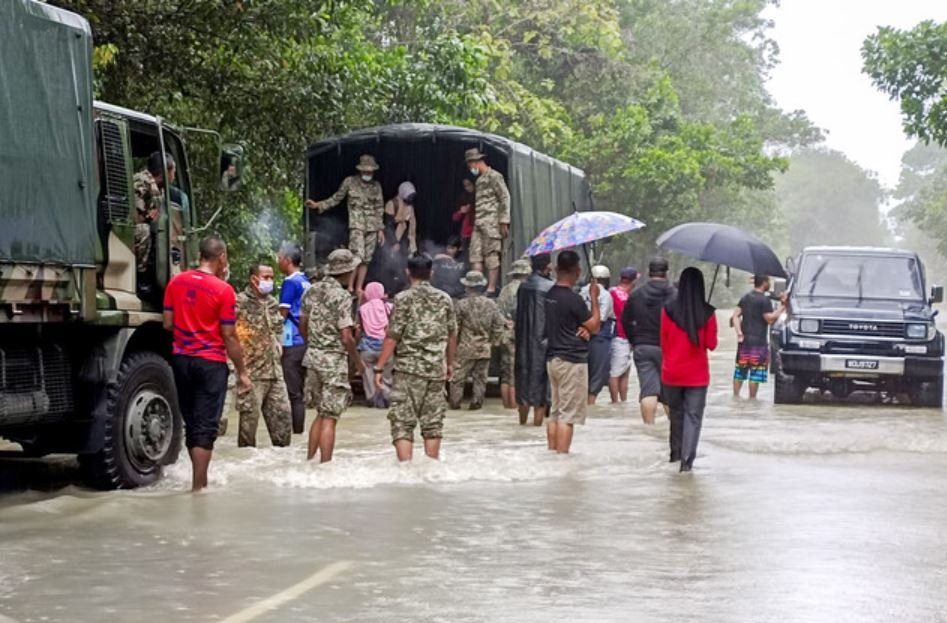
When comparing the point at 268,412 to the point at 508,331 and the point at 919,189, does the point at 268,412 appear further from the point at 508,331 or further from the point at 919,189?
the point at 919,189

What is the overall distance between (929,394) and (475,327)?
577 cm

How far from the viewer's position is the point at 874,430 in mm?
16109

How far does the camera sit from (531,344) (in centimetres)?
1560

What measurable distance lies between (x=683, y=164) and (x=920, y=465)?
3101 centimetres

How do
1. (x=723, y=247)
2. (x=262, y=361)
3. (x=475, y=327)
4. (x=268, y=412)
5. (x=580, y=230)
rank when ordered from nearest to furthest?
1. (x=723, y=247)
2. (x=262, y=361)
3. (x=268, y=412)
4. (x=580, y=230)
5. (x=475, y=327)

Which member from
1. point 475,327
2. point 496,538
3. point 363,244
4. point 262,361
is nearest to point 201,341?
point 262,361

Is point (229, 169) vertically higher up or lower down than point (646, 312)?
higher up

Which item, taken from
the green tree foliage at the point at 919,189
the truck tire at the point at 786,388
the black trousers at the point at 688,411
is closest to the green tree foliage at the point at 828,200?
the green tree foliage at the point at 919,189

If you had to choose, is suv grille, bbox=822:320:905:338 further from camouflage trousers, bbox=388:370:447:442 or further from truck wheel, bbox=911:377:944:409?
camouflage trousers, bbox=388:370:447:442

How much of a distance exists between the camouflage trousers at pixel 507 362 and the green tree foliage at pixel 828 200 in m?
126

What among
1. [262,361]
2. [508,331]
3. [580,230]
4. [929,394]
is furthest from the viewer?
[929,394]

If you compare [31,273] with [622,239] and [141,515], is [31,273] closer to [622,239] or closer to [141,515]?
[141,515]

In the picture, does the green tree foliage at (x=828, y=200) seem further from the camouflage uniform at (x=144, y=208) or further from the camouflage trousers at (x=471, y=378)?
the camouflage uniform at (x=144, y=208)

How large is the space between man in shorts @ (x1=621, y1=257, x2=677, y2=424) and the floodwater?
1442mm
